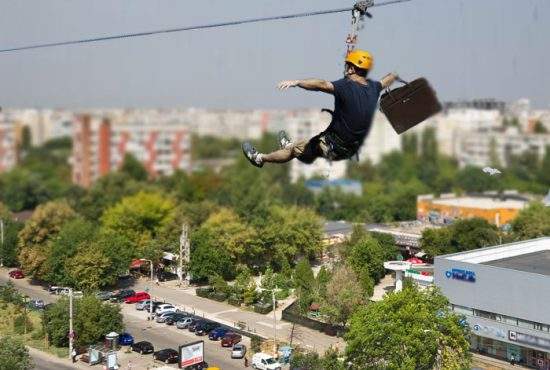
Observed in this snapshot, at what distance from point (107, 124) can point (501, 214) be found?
2096cm

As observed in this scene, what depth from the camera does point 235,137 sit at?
2643 inches

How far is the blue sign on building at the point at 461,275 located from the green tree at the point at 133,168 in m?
25.5

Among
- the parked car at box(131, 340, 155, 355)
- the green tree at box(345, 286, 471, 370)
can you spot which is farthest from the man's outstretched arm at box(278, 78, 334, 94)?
the parked car at box(131, 340, 155, 355)

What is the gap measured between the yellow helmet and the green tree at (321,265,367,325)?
456 inches

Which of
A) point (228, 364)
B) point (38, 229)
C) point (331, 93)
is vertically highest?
point (331, 93)

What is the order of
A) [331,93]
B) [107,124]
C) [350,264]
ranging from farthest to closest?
[107,124], [350,264], [331,93]

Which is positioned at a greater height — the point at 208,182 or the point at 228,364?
the point at 208,182

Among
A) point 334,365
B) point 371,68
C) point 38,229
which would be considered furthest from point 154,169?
point 371,68

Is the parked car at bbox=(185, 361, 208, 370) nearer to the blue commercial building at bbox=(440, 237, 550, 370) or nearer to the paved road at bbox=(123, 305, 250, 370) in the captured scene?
the paved road at bbox=(123, 305, 250, 370)

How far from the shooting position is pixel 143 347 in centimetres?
1508

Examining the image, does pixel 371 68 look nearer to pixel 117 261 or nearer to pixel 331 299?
pixel 331 299

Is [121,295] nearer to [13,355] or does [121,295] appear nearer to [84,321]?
[84,321]

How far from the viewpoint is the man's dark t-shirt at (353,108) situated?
502 centimetres

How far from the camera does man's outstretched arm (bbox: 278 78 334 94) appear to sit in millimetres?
4531
